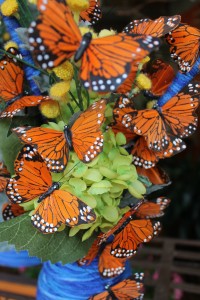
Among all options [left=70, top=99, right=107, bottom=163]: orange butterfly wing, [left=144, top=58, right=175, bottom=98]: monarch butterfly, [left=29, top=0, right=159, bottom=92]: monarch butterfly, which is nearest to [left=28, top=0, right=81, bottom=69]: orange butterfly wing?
[left=29, top=0, right=159, bottom=92]: monarch butterfly

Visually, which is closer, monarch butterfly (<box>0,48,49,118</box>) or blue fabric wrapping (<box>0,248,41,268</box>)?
monarch butterfly (<box>0,48,49,118</box>)

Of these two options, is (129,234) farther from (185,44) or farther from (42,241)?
(185,44)

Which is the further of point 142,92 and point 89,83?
point 142,92

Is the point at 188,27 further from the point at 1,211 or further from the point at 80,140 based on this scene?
the point at 1,211

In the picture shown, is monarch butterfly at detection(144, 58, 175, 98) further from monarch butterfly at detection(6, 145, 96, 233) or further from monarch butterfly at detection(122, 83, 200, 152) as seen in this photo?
monarch butterfly at detection(6, 145, 96, 233)

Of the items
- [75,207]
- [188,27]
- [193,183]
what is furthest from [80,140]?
[193,183]

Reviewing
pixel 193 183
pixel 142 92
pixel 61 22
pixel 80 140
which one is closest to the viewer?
pixel 61 22

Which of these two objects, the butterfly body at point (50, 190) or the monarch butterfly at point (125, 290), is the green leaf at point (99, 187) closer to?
the butterfly body at point (50, 190)
